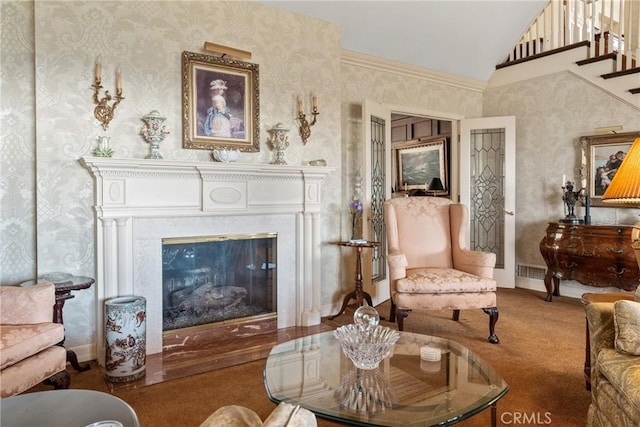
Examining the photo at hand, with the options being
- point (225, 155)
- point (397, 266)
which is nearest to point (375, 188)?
point (397, 266)

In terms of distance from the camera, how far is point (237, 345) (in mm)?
2930

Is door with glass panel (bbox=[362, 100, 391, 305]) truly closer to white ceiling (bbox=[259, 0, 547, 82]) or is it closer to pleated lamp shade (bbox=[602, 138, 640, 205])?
white ceiling (bbox=[259, 0, 547, 82])

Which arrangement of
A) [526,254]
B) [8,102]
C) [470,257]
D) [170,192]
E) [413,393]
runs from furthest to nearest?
[526,254], [470,257], [170,192], [8,102], [413,393]

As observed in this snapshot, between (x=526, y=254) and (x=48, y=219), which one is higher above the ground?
(x=48, y=219)

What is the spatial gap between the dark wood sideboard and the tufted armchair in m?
4.28

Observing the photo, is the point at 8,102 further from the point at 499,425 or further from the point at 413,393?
the point at 499,425

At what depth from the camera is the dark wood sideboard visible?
3617mm

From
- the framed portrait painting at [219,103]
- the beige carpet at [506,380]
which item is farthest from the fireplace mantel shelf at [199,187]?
the beige carpet at [506,380]

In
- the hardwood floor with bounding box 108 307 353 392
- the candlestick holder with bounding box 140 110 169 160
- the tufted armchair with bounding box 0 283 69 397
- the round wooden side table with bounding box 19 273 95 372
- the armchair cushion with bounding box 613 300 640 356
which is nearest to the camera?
the armchair cushion with bounding box 613 300 640 356

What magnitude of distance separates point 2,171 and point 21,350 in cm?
125

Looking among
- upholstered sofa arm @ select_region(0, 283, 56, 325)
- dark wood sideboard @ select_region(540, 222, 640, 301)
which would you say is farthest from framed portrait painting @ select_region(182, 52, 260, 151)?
dark wood sideboard @ select_region(540, 222, 640, 301)

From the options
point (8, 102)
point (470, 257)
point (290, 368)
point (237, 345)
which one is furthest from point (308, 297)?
point (8, 102)

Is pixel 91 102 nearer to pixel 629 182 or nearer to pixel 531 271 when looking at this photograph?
pixel 629 182

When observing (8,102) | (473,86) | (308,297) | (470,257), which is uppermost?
(473,86)
